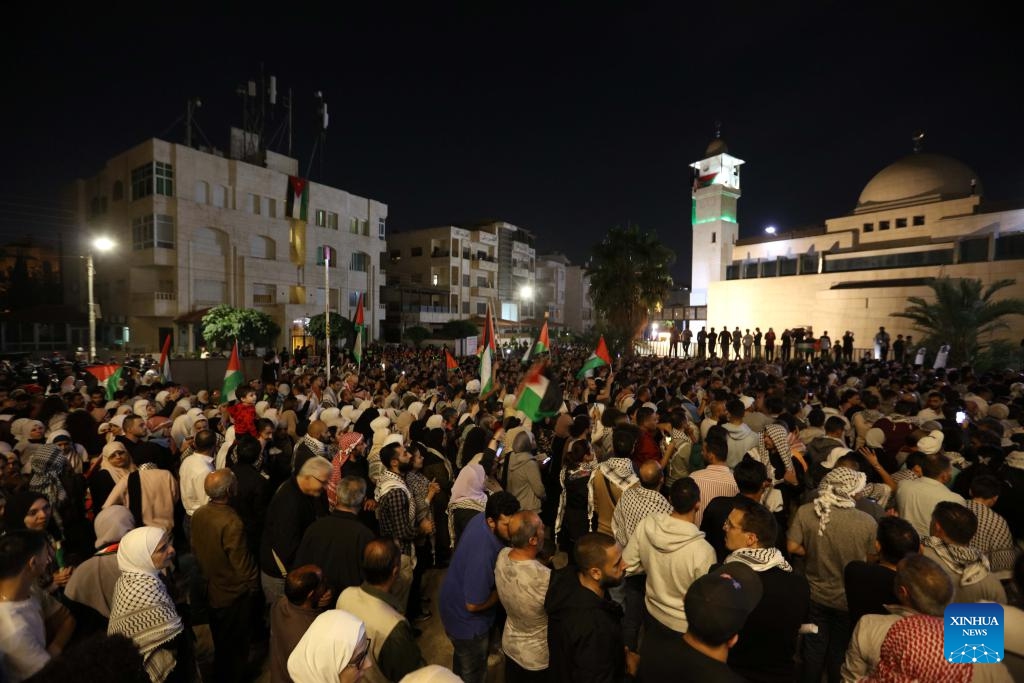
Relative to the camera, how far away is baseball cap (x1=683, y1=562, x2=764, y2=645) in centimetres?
214

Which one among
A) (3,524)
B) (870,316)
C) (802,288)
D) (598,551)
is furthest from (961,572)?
(802,288)

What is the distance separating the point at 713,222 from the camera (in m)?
42.2

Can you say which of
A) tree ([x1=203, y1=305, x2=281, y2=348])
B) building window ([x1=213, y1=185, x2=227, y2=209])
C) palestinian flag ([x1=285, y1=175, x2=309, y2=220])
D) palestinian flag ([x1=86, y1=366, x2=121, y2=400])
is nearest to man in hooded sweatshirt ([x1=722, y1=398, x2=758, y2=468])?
palestinian flag ([x1=86, y1=366, x2=121, y2=400])

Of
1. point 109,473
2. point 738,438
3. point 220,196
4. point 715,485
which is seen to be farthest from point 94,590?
point 220,196

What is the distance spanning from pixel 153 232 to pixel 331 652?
37.0 meters

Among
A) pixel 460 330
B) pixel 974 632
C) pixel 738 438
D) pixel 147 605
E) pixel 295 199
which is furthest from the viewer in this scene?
pixel 460 330

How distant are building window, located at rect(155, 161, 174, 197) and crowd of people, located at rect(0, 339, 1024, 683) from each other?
102ft

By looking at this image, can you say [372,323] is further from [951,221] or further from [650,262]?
[951,221]

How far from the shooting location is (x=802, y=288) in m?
33.1

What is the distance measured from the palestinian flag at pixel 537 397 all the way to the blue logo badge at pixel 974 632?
4.73m

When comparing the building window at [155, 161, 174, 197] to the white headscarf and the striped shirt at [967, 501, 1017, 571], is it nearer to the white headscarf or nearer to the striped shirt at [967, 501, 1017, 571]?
the white headscarf

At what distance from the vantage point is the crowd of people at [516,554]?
2.42 metres

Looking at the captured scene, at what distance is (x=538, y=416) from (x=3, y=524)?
5.18 meters

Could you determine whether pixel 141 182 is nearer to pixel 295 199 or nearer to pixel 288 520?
pixel 295 199
